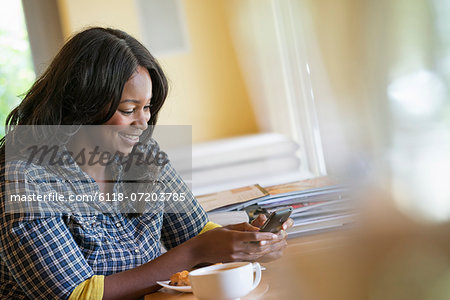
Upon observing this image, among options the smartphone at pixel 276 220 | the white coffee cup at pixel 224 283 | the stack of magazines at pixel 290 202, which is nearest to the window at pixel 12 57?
the stack of magazines at pixel 290 202

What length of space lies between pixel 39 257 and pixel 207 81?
10.3 ft

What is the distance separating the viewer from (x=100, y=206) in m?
1.03

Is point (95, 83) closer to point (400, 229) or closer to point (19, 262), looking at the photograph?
point (19, 262)

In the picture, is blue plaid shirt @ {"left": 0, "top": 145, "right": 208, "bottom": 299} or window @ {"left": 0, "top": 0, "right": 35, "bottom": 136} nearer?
blue plaid shirt @ {"left": 0, "top": 145, "right": 208, "bottom": 299}

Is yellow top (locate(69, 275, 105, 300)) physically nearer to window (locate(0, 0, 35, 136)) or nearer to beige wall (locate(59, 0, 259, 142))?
beige wall (locate(59, 0, 259, 142))

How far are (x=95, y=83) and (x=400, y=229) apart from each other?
0.94 metres

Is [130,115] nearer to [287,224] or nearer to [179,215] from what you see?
[179,215]

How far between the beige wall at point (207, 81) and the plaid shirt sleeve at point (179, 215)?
2.56 metres

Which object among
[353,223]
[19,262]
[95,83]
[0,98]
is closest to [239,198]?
[95,83]

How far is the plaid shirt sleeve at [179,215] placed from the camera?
122cm

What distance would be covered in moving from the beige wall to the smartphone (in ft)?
9.71

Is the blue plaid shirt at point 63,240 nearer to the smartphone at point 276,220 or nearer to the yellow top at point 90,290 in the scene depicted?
the yellow top at point 90,290

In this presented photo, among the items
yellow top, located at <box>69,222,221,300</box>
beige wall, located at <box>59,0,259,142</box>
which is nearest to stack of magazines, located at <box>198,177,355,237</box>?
yellow top, located at <box>69,222,221,300</box>

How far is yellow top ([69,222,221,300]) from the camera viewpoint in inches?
33.3
